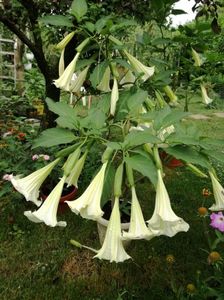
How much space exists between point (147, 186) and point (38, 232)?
3.52 ft

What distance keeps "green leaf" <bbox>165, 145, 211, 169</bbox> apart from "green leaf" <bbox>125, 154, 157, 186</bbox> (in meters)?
0.11

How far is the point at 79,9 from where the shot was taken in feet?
5.87

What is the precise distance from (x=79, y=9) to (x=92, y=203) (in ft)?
3.20

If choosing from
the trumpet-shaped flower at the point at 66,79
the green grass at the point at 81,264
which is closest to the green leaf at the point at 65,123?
the trumpet-shaped flower at the point at 66,79

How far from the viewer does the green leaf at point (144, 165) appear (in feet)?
3.99

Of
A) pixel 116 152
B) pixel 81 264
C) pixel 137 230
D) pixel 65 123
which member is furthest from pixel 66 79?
pixel 81 264

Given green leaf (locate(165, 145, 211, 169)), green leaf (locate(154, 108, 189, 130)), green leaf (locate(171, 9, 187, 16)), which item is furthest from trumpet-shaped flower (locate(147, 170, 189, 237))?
green leaf (locate(171, 9, 187, 16))

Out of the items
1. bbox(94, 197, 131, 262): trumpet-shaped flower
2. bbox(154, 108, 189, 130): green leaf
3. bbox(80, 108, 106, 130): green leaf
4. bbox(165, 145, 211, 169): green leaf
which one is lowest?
bbox(94, 197, 131, 262): trumpet-shaped flower

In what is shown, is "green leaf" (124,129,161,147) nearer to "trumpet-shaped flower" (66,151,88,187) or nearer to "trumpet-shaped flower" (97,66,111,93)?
"trumpet-shaped flower" (66,151,88,187)

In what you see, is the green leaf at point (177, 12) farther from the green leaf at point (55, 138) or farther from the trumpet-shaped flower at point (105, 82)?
the green leaf at point (55, 138)

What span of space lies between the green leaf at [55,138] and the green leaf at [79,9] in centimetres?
59

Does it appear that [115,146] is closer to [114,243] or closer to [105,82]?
[114,243]

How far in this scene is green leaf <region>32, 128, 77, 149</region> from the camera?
1389mm

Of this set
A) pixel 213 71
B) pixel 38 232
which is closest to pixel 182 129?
pixel 213 71
